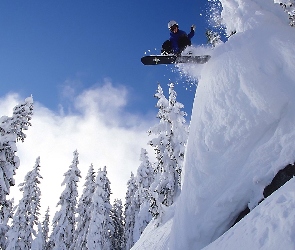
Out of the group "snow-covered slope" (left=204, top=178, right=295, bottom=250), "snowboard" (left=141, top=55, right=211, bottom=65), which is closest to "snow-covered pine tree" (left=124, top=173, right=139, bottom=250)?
"snowboard" (left=141, top=55, right=211, bottom=65)

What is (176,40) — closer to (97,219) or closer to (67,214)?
(97,219)

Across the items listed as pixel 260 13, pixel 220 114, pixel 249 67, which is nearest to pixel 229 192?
pixel 220 114

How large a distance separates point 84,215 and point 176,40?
29688 mm

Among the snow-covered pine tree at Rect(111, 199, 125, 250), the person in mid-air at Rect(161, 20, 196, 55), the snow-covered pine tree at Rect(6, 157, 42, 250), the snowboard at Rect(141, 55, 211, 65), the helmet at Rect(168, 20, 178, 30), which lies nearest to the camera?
the snowboard at Rect(141, 55, 211, 65)

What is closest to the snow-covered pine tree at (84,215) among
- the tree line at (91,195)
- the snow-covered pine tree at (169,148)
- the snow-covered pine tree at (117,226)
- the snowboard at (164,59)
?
the tree line at (91,195)

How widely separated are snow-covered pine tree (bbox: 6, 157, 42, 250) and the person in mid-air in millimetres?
26870

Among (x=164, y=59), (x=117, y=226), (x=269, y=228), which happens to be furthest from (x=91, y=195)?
(x=269, y=228)

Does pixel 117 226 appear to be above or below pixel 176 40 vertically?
above

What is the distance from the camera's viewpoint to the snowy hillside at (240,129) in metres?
6.18

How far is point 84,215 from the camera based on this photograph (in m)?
34.9

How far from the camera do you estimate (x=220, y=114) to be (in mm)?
7438

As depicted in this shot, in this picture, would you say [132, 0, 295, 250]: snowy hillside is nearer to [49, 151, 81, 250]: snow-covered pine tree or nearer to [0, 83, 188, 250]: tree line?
[0, 83, 188, 250]: tree line

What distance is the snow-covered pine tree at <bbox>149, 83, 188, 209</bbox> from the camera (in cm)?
1908

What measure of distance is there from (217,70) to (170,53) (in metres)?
2.62
